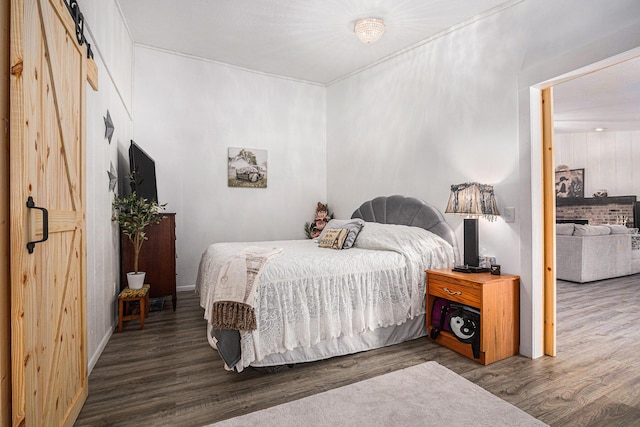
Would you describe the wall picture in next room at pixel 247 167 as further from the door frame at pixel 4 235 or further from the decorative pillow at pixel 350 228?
the door frame at pixel 4 235

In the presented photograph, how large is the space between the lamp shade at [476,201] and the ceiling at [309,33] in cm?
158

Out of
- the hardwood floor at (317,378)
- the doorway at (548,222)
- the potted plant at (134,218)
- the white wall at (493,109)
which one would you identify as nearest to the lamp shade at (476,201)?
the white wall at (493,109)

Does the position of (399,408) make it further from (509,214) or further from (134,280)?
(134,280)

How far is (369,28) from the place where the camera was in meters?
3.47

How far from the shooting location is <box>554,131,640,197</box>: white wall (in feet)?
26.2

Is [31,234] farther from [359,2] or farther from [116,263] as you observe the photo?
[359,2]

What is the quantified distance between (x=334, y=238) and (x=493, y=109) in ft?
6.09

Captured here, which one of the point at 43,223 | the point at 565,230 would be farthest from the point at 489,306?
the point at 565,230

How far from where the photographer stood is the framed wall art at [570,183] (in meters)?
8.70

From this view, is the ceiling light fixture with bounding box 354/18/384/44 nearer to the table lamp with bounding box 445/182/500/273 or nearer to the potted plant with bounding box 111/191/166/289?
the table lamp with bounding box 445/182/500/273

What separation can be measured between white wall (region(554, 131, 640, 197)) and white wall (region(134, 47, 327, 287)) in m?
6.91

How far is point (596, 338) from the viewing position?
3.04m

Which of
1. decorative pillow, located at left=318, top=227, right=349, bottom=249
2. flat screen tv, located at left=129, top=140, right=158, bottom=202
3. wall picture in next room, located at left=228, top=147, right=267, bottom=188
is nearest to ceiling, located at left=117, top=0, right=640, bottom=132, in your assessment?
wall picture in next room, located at left=228, top=147, right=267, bottom=188

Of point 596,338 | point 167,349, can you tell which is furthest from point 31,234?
point 596,338
